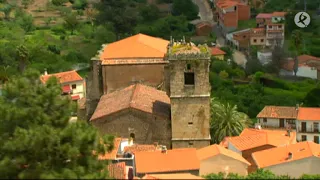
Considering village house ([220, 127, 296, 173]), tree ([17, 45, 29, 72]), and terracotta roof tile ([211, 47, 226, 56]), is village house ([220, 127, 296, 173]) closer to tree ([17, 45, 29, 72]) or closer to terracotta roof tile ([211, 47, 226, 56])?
terracotta roof tile ([211, 47, 226, 56])

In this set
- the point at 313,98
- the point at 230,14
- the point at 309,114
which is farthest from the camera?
the point at 230,14

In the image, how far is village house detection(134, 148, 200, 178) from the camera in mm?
26766

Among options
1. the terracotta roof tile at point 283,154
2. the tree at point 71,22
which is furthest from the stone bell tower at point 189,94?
the tree at point 71,22

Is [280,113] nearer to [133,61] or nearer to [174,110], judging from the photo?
[133,61]

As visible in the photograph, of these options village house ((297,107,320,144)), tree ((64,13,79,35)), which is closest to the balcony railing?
village house ((297,107,320,144))

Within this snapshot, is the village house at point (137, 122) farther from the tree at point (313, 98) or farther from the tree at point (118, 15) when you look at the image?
the tree at point (118, 15)

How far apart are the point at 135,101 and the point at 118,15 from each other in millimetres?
47233

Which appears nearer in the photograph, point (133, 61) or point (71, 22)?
point (133, 61)

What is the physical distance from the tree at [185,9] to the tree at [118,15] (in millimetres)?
7034

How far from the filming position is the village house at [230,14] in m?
81.1

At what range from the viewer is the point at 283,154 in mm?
30328

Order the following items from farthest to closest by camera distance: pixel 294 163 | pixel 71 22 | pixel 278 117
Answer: pixel 71 22 < pixel 278 117 < pixel 294 163

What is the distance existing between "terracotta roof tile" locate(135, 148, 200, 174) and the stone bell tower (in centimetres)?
343

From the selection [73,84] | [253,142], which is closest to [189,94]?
[253,142]
